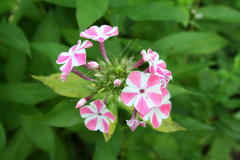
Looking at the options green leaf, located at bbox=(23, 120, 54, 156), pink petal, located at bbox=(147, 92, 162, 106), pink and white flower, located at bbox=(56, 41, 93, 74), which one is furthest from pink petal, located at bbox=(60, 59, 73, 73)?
green leaf, located at bbox=(23, 120, 54, 156)

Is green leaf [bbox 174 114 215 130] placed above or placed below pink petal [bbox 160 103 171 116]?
below

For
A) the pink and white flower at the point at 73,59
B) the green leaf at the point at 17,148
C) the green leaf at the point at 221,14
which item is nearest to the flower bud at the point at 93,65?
the pink and white flower at the point at 73,59

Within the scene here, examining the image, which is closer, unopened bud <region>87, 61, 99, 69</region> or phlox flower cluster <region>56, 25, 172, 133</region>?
phlox flower cluster <region>56, 25, 172, 133</region>

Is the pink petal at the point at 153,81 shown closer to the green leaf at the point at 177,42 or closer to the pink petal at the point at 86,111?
the pink petal at the point at 86,111

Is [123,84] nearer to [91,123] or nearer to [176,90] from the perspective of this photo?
[91,123]

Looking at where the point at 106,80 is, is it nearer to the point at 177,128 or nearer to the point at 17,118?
the point at 177,128

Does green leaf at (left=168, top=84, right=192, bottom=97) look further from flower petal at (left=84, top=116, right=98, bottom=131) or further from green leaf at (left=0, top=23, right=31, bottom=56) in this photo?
green leaf at (left=0, top=23, right=31, bottom=56)

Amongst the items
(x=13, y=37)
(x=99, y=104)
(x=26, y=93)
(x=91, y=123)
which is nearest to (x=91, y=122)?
(x=91, y=123)
